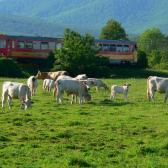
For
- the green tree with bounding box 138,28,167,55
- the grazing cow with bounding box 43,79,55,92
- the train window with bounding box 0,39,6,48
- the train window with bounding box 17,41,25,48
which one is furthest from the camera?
the green tree with bounding box 138,28,167,55

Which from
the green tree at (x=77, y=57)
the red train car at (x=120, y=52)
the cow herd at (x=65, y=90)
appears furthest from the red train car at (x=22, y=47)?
the cow herd at (x=65, y=90)

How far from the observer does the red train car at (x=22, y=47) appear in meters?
70.1

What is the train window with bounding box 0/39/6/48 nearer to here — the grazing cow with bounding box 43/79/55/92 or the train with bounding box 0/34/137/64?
the train with bounding box 0/34/137/64

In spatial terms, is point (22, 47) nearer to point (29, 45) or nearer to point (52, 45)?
point (29, 45)

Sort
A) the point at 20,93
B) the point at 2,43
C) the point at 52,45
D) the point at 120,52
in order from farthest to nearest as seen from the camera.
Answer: the point at 120,52 → the point at 52,45 → the point at 2,43 → the point at 20,93

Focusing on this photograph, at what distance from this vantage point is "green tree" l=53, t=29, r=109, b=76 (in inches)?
2702

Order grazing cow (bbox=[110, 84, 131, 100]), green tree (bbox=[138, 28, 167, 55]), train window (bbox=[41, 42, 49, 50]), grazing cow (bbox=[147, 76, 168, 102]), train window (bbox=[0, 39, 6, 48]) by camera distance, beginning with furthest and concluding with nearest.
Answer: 1. green tree (bbox=[138, 28, 167, 55])
2. train window (bbox=[41, 42, 49, 50])
3. train window (bbox=[0, 39, 6, 48])
4. grazing cow (bbox=[110, 84, 131, 100])
5. grazing cow (bbox=[147, 76, 168, 102])

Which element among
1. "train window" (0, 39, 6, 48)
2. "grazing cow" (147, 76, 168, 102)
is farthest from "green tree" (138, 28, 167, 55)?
"grazing cow" (147, 76, 168, 102)

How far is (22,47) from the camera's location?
7088 cm

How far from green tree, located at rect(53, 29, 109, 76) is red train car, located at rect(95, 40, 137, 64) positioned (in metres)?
4.67

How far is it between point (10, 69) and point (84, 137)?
4983cm

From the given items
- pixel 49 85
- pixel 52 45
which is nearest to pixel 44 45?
pixel 52 45

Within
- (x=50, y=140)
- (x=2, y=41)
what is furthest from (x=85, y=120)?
(x=2, y=41)

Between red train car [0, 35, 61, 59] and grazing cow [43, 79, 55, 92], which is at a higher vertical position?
red train car [0, 35, 61, 59]
